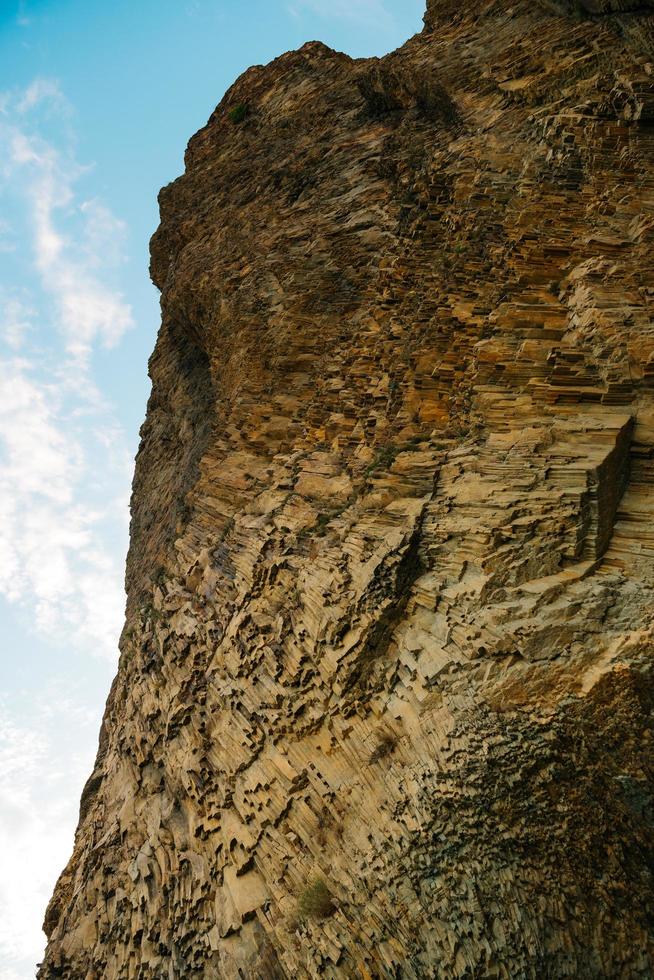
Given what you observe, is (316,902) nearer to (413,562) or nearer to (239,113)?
(413,562)

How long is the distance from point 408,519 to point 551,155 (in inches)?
295

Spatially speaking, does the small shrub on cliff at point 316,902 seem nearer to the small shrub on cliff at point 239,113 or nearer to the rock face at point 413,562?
→ the rock face at point 413,562

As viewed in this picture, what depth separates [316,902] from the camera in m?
10.1

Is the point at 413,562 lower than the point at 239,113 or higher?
lower

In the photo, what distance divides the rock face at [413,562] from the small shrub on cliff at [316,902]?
0.17ft

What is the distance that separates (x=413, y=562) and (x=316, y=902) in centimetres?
507

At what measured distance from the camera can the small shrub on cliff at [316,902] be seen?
9984 millimetres

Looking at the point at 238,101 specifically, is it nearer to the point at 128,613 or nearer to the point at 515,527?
the point at 128,613

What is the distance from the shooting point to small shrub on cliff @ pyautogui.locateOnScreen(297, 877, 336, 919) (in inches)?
393

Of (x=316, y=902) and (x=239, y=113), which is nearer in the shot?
(x=316, y=902)

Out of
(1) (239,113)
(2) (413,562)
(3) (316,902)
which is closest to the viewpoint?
(3) (316,902)

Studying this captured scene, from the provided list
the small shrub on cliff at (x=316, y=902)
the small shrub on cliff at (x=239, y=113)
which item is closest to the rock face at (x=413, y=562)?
the small shrub on cliff at (x=316, y=902)

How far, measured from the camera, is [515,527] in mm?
9797

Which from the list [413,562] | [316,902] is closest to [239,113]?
[413,562]
